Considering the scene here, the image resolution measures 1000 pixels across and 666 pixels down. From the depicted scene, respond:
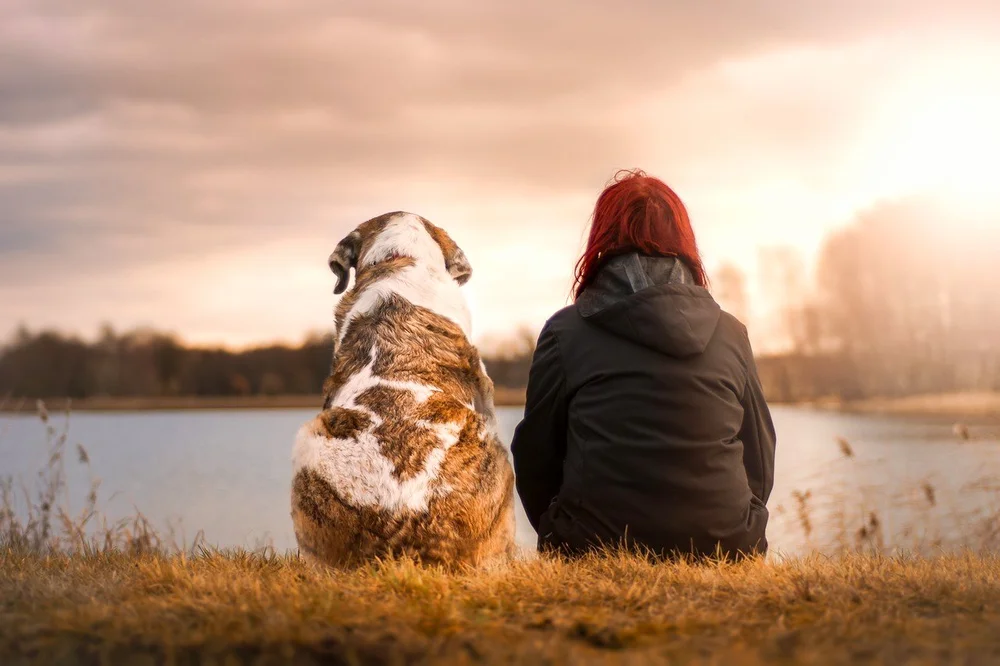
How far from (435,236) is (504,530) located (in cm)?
209

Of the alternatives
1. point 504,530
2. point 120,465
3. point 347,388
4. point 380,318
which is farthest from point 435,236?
point 120,465

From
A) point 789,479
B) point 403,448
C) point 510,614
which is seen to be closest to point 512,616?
point 510,614

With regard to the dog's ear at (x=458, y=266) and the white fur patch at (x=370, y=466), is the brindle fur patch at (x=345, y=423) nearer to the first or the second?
the white fur patch at (x=370, y=466)

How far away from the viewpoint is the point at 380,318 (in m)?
4.79

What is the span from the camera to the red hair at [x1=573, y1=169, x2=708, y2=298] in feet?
15.3

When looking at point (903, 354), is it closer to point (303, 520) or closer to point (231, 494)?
point (231, 494)

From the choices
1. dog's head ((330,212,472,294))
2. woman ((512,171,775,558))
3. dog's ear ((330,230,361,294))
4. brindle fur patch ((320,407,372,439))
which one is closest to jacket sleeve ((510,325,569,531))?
woman ((512,171,775,558))

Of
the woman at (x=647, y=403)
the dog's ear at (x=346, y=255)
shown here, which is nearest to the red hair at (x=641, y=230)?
the woman at (x=647, y=403)

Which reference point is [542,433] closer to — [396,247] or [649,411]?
[649,411]

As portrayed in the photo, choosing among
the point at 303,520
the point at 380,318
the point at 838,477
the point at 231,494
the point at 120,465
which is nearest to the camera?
the point at 303,520

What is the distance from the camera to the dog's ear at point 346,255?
573 cm

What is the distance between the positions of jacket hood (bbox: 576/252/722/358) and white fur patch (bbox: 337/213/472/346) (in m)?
0.90

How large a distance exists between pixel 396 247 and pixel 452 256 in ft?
1.42

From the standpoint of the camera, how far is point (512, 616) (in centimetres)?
349
